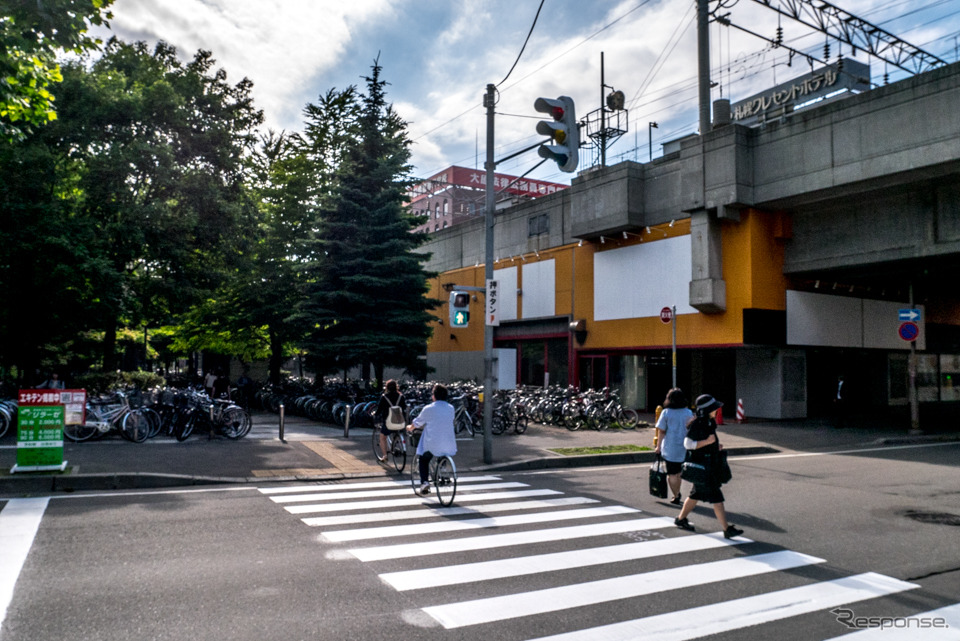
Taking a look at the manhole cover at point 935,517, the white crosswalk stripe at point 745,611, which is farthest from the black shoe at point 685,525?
the manhole cover at point 935,517

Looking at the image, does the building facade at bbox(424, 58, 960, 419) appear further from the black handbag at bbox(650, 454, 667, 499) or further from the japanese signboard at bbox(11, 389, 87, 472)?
the japanese signboard at bbox(11, 389, 87, 472)

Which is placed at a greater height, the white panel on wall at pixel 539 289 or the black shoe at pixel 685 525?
the white panel on wall at pixel 539 289

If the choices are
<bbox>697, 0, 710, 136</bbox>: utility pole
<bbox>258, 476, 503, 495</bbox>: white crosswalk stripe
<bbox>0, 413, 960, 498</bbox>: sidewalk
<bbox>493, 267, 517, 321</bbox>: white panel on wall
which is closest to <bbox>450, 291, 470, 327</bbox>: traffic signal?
<bbox>0, 413, 960, 498</bbox>: sidewalk

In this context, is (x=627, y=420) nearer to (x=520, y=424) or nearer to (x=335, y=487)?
(x=520, y=424)

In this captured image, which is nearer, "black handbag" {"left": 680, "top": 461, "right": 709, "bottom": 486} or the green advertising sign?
"black handbag" {"left": 680, "top": 461, "right": 709, "bottom": 486}

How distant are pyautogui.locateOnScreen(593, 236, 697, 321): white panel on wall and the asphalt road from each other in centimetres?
1509

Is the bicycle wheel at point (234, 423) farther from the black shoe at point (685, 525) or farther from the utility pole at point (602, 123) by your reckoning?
the utility pole at point (602, 123)

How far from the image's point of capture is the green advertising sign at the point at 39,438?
1033 cm

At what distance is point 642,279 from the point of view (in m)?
26.7

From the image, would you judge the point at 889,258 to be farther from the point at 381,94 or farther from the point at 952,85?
the point at 381,94

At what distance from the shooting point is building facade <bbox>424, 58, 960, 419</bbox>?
2027cm

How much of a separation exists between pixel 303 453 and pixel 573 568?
9.04 meters

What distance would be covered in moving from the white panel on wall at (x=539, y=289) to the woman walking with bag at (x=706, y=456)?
23500 millimetres

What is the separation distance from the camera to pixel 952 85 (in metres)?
18.2
